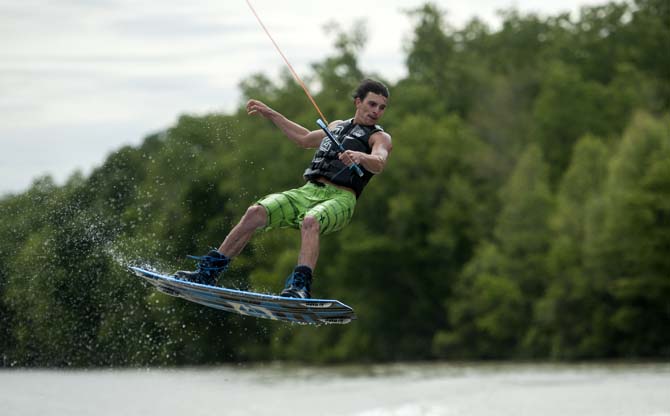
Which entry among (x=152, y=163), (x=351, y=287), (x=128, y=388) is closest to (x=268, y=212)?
(x=152, y=163)

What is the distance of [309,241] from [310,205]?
1.83ft

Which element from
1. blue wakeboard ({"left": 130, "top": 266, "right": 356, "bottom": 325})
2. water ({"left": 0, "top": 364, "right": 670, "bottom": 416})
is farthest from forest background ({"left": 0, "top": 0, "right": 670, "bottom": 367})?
blue wakeboard ({"left": 130, "top": 266, "right": 356, "bottom": 325})

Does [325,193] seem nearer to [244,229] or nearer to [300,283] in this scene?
[244,229]

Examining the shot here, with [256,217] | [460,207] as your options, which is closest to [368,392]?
[460,207]

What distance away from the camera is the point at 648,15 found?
67875 millimetres

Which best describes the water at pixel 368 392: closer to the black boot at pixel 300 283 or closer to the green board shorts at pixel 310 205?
the green board shorts at pixel 310 205

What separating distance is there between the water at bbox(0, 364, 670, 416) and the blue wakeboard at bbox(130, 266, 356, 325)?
19974 millimetres

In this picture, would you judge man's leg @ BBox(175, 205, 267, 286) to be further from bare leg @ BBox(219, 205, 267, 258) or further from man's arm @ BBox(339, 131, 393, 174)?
man's arm @ BBox(339, 131, 393, 174)

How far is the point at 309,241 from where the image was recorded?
998 cm

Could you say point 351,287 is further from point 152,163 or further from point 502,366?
point 152,163

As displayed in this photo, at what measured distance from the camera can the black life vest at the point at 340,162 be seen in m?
10.4

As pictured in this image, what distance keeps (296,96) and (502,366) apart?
62.1ft

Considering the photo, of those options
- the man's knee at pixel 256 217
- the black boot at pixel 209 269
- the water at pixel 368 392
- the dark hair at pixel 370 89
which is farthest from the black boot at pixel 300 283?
the water at pixel 368 392

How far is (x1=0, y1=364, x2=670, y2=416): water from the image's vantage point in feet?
107
